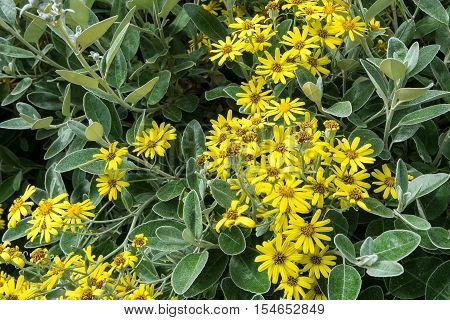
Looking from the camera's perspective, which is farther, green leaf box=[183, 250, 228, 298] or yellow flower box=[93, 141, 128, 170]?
yellow flower box=[93, 141, 128, 170]

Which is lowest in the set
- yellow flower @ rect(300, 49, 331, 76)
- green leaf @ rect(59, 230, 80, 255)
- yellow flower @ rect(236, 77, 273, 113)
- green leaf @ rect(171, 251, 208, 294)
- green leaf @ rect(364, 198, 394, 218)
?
green leaf @ rect(59, 230, 80, 255)

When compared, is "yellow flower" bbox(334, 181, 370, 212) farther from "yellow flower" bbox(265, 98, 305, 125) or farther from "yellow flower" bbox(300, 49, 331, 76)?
"yellow flower" bbox(300, 49, 331, 76)

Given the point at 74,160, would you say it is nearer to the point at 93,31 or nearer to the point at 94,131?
the point at 94,131

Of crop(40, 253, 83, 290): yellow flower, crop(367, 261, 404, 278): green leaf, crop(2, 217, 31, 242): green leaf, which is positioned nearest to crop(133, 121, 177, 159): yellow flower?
crop(40, 253, 83, 290): yellow flower

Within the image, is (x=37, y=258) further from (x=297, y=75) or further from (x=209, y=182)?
(x=297, y=75)

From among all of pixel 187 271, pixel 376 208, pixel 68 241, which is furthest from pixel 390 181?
pixel 68 241

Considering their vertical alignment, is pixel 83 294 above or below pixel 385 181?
below
